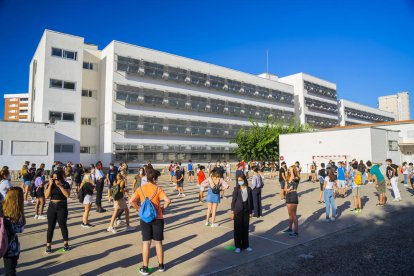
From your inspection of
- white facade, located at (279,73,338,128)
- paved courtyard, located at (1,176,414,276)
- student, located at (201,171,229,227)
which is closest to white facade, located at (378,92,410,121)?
white facade, located at (279,73,338,128)

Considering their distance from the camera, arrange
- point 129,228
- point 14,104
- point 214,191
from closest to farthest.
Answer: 1. point 129,228
2. point 214,191
3. point 14,104

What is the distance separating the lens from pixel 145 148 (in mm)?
36375

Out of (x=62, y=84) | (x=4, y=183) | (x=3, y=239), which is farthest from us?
(x=62, y=84)

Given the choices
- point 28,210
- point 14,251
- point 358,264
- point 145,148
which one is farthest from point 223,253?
point 145,148

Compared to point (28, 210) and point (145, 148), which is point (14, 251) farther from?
point (145, 148)

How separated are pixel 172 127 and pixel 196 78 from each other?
889 centimetres

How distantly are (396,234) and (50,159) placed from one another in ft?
94.0

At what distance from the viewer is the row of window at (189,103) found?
3550 cm

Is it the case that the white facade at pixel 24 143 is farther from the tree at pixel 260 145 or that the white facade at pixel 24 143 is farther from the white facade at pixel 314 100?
the white facade at pixel 314 100

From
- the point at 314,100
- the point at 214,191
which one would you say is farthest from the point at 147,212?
the point at 314,100

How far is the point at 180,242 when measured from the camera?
7566 mm

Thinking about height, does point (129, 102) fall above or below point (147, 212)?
above

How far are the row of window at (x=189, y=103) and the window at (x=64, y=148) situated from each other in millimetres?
7757

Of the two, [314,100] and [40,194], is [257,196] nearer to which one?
[40,194]
